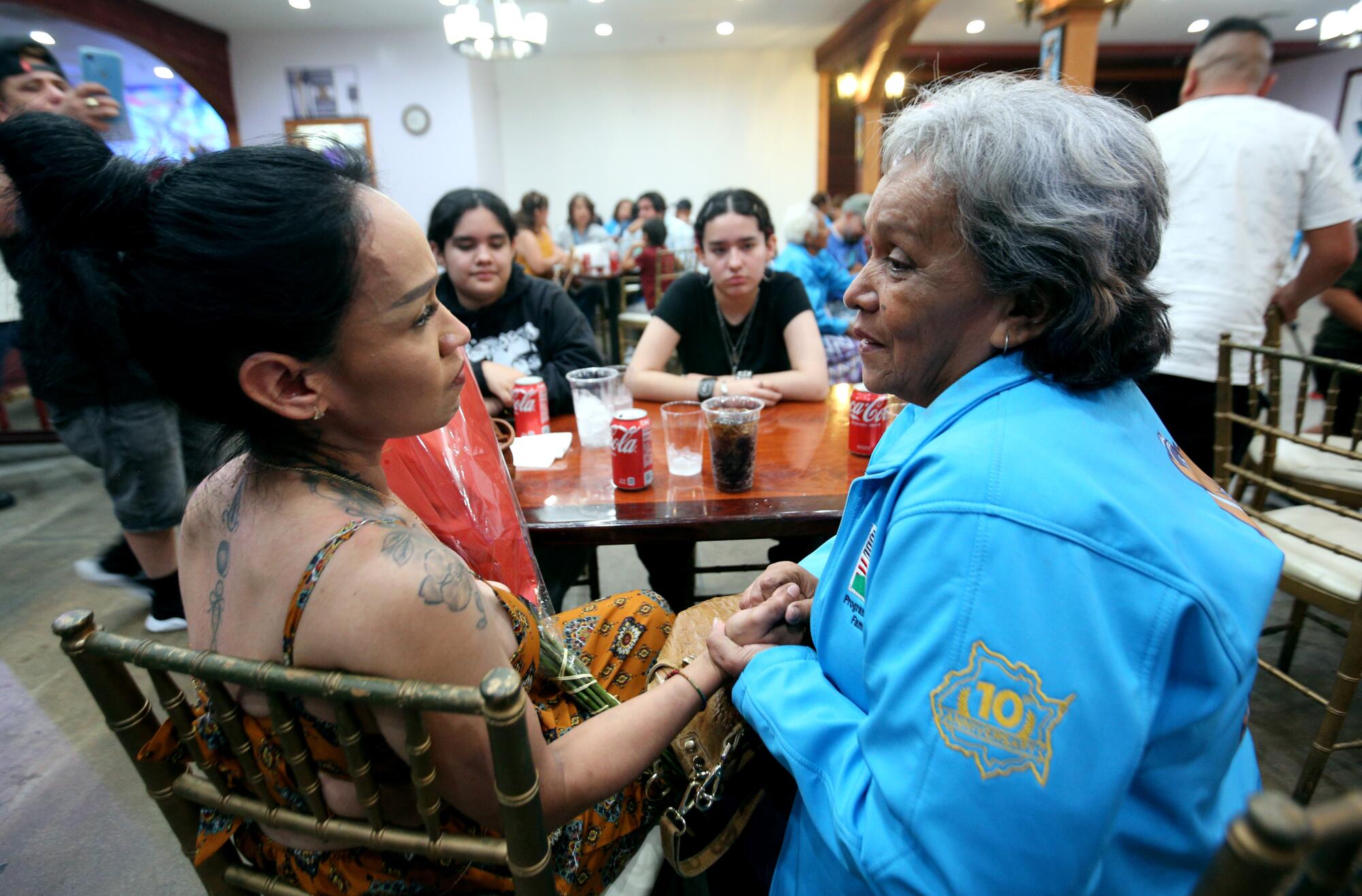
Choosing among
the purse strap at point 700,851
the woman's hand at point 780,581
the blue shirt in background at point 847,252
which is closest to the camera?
the purse strap at point 700,851

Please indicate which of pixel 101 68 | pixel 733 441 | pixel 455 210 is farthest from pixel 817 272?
pixel 101 68

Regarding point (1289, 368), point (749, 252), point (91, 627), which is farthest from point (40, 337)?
point (1289, 368)

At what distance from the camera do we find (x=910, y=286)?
2.89ft

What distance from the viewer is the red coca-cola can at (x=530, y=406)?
6.20 ft

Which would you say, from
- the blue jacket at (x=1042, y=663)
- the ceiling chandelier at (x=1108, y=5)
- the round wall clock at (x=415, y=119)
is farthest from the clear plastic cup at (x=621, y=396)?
the round wall clock at (x=415, y=119)

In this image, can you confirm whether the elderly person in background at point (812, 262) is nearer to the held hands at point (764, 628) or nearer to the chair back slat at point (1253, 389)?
the chair back slat at point (1253, 389)

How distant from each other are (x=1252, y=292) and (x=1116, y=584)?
2418mm

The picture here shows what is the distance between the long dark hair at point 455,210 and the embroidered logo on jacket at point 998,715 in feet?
7.16

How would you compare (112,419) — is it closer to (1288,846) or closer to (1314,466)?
(1288,846)

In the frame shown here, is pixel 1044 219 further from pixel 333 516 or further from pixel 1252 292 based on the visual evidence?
pixel 1252 292

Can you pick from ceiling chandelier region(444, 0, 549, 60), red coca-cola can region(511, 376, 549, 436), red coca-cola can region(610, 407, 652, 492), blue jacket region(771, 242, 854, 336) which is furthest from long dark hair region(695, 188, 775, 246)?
ceiling chandelier region(444, 0, 549, 60)

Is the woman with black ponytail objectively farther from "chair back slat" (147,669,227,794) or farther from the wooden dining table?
the wooden dining table

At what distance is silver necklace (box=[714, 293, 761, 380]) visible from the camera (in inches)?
101

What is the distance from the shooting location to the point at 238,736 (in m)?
0.74
